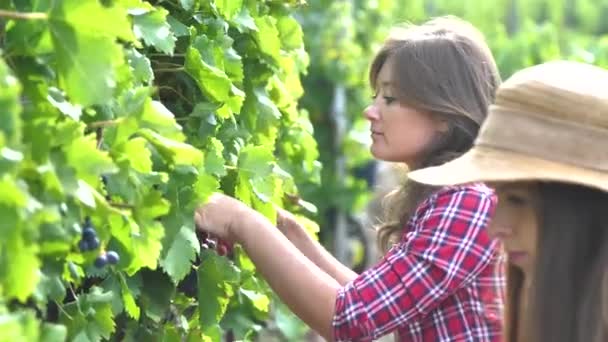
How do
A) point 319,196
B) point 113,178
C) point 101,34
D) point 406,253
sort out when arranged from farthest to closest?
point 319,196, point 406,253, point 113,178, point 101,34

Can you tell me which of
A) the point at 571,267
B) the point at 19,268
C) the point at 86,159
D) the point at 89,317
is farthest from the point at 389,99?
the point at 19,268

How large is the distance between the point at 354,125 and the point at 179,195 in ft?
22.0

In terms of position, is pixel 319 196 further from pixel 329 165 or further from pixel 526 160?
pixel 526 160

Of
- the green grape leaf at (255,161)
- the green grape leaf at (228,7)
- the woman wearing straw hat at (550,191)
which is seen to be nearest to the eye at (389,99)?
the green grape leaf at (255,161)

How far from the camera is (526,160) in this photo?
2.77m

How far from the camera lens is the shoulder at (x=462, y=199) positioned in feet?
10.5

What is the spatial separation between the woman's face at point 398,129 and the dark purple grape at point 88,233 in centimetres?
121

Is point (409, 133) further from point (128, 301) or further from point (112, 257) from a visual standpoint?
point (112, 257)

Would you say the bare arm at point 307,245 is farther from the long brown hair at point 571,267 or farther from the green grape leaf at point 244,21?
the long brown hair at point 571,267

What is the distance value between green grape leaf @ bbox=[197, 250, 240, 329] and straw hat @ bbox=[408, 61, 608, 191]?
0.48 metres

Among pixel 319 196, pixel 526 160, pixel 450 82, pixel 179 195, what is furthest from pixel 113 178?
pixel 319 196

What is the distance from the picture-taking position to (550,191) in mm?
2730

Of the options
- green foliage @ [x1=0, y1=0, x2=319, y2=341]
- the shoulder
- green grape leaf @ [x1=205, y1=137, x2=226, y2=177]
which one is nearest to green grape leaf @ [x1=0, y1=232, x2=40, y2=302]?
green foliage @ [x1=0, y1=0, x2=319, y2=341]

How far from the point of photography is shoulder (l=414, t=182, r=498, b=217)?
3213 millimetres
